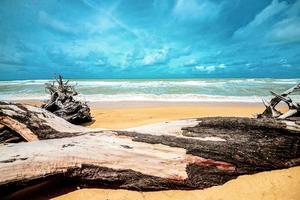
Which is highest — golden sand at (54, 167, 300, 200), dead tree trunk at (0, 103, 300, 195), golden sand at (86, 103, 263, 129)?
dead tree trunk at (0, 103, 300, 195)

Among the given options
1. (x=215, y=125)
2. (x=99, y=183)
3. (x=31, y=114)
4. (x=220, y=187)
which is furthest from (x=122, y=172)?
(x=31, y=114)

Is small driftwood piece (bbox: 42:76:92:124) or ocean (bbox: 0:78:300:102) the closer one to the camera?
small driftwood piece (bbox: 42:76:92:124)

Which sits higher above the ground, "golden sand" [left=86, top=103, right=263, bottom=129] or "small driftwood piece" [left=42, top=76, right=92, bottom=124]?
"small driftwood piece" [left=42, top=76, right=92, bottom=124]

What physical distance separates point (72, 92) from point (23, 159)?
17.7ft

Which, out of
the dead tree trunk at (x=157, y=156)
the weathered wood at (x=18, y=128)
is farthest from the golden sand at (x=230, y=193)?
the weathered wood at (x=18, y=128)

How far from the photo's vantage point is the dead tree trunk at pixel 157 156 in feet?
8.44

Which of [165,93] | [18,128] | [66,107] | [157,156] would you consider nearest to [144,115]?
[66,107]

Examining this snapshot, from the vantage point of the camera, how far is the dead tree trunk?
257 cm

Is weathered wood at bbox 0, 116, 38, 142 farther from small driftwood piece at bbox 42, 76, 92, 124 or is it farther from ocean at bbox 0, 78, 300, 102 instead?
ocean at bbox 0, 78, 300, 102

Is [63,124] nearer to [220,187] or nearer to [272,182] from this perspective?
[220,187]

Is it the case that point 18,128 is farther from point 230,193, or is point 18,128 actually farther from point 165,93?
point 165,93

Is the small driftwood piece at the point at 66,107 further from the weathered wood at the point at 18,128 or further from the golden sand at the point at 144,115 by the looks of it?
the weathered wood at the point at 18,128

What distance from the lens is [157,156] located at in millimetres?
2883

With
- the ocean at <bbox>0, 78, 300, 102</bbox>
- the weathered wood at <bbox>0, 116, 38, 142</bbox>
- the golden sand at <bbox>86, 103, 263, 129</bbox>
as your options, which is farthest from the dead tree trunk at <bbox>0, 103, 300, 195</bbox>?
the ocean at <bbox>0, 78, 300, 102</bbox>
